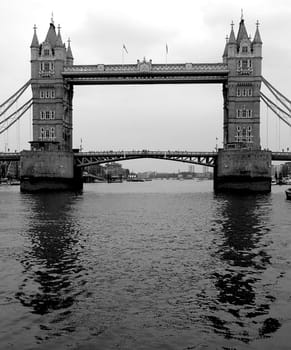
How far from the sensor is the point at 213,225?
36.5 meters

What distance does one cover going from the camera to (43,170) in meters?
93.5

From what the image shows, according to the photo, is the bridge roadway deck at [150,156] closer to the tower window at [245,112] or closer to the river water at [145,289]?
the tower window at [245,112]

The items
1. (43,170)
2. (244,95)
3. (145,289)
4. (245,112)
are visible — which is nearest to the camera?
(145,289)

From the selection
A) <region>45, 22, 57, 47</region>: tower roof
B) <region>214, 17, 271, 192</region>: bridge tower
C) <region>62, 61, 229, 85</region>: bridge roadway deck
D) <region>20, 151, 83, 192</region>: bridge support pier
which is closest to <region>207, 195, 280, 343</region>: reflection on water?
<region>214, 17, 271, 192</region>: bridge tower

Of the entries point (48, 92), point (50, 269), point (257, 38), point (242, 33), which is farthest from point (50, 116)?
point (50, 269)

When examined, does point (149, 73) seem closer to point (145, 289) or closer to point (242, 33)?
point (242, 33)

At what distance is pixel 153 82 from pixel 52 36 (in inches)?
948

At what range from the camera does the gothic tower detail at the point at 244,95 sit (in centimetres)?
9644

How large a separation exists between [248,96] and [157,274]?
81.8 metres

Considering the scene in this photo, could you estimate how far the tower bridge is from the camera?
93250 millimetres

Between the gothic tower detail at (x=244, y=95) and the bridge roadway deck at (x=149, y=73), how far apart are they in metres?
2.55

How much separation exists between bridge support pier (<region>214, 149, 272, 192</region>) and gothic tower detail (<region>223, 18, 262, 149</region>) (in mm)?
4618

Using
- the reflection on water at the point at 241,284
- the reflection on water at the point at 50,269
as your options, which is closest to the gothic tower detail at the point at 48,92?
the reflection on water at the point at 50,269

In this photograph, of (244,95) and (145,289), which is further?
(244,95)
